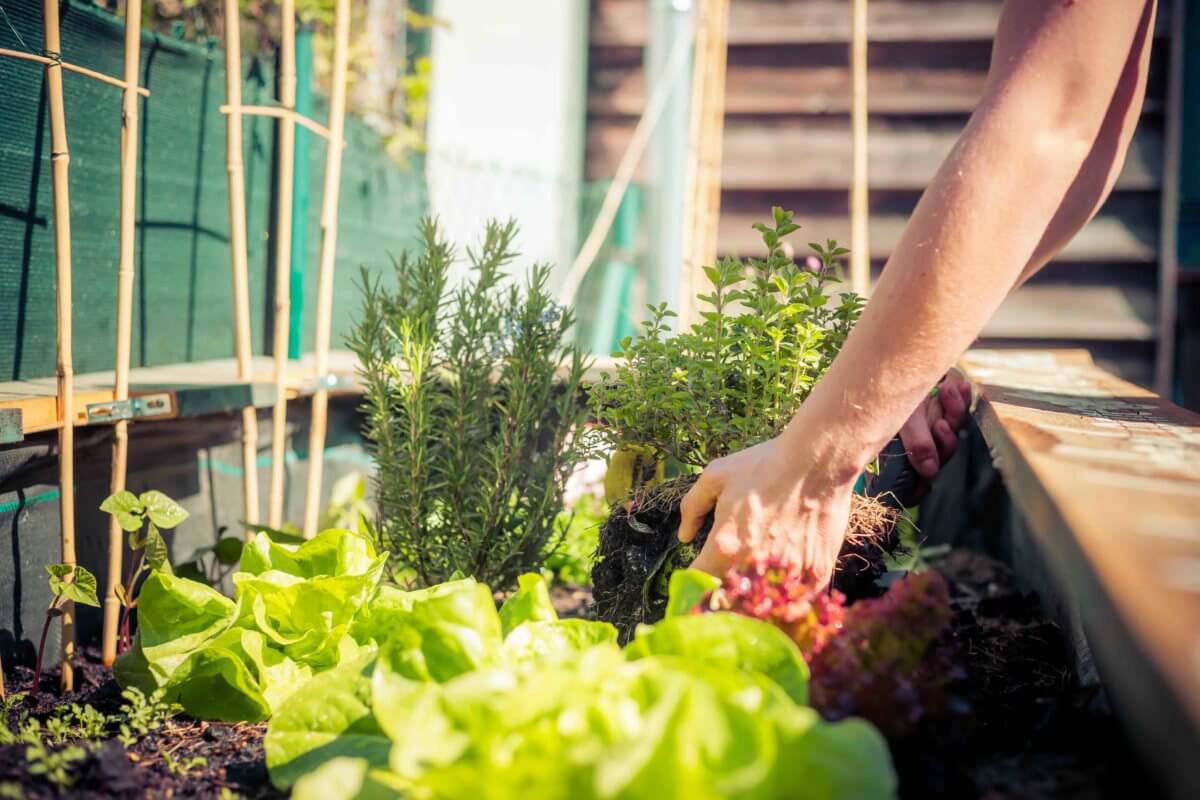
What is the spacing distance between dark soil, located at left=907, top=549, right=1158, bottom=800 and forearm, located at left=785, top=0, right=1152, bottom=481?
1.13 ft

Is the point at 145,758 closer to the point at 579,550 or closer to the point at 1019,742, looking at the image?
the point at 1019,742

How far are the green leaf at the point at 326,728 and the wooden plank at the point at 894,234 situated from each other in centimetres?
394

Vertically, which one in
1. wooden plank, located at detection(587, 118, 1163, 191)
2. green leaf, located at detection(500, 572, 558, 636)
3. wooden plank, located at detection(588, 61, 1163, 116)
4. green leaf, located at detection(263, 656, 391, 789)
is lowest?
green leaf, located at detection(263, 656, 391, 789)

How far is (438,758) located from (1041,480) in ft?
2.43

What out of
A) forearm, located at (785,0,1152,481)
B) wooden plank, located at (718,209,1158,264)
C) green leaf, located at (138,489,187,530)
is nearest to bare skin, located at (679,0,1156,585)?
forearm, located at (785,0,1152,481)

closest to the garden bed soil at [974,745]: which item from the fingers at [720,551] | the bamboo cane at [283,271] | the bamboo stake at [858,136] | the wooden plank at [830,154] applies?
the fingers at [720,551]

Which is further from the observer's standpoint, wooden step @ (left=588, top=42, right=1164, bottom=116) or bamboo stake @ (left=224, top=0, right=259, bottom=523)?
wooden step @ (left=588, top=42, right=1164, bottom=116)

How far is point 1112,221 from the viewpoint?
5.00m

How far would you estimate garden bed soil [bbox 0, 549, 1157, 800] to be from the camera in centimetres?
102

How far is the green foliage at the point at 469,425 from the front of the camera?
74.7 inches

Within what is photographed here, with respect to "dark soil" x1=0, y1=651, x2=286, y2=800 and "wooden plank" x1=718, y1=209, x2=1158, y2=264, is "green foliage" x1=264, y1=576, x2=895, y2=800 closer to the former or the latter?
"dark soil" x1=0, y1=651, x2=286, y2=800

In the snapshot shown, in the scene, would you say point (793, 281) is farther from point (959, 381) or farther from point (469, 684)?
point (469, 684)

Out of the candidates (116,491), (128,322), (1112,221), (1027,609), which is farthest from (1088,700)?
(1112,221)

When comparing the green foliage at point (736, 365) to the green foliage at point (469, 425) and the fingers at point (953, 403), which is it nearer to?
the green foliage at point (469, 425)
